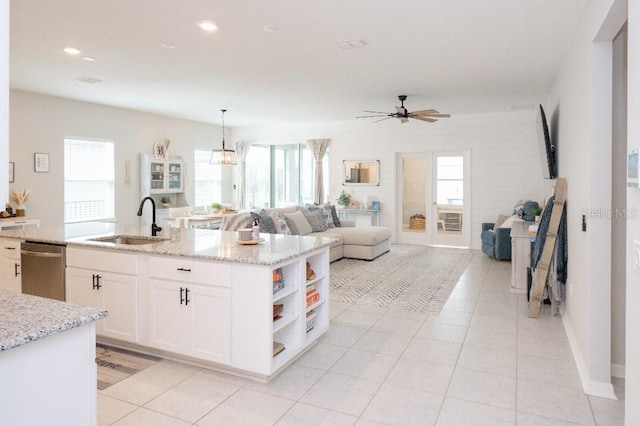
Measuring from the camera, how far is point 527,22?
387cm

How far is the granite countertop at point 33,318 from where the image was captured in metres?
1.43

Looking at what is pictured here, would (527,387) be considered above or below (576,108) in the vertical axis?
below

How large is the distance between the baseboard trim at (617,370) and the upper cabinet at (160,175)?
7891mm

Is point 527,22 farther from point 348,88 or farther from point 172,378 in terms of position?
point 172,378

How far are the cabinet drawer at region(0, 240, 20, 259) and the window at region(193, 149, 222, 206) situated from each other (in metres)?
6.22

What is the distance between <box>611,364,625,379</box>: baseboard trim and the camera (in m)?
3.08

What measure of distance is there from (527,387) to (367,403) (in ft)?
3.61

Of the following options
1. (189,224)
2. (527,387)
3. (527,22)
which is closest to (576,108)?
(527,22)

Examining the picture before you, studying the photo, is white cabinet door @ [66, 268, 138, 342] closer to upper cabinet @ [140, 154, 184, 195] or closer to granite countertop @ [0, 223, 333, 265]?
granite countertop @ [0, 223, 333, 265]

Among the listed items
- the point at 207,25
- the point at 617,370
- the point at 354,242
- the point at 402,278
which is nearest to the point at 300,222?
the point at 354,242

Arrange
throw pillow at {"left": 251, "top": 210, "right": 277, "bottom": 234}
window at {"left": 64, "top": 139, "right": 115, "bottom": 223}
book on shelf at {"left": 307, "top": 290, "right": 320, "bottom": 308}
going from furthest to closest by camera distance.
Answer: window at {"left": 64, "top": 139, "right": 115, "bottom": 223} → throw pillow at {"left": 251, "top": 210, "right": 277, "bottom": 234} → book on shelf at {"left": 307, "top": 290, "right": 320, "bottom": 308}

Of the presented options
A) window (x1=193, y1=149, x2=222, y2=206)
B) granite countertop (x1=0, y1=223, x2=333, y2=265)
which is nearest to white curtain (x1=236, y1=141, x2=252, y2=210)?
window (x1=193, y1=149, x2=222, y2=206)

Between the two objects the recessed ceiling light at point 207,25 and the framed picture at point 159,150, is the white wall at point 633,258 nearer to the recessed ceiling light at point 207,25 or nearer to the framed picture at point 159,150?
the recessed ceiling light at point 207,25

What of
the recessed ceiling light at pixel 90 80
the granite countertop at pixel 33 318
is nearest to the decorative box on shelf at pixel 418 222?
the recessed ceiling light at pixel 90 80
